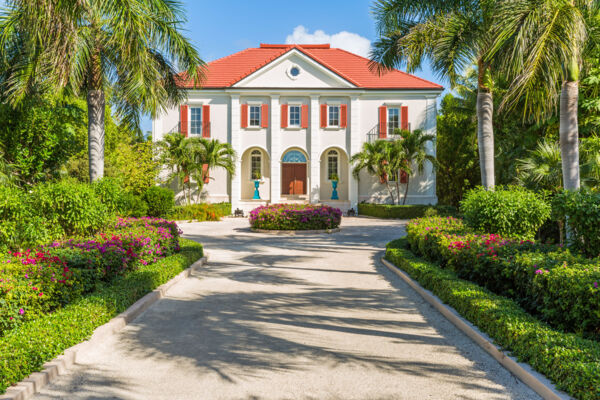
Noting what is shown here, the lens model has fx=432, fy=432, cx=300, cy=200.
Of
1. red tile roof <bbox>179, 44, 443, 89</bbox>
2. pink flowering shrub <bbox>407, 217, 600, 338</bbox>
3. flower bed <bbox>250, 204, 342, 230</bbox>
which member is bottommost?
pink flowering shrub <bbox>407, 217, 600, 338</bbox>

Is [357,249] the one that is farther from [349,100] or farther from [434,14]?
[349,100]

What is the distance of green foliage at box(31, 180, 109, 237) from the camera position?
8570 mm

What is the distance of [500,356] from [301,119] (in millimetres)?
25015

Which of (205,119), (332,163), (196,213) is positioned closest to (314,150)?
(332,163)

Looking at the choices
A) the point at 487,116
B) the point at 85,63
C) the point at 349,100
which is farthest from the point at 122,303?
the point at 349,100

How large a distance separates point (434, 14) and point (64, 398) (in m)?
12.7

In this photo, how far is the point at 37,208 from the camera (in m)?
8.59

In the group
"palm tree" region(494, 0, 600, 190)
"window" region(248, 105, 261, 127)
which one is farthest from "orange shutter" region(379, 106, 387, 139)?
"palm tree" region(494, 0, 600, 190)

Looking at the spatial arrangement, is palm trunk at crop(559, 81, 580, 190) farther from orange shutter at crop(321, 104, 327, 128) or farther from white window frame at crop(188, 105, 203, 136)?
white window frame at crop(188, 105, 203, 136)

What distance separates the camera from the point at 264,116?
1113 inches

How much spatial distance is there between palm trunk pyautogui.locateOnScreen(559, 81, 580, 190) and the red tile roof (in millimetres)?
19875

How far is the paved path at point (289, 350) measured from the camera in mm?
3883

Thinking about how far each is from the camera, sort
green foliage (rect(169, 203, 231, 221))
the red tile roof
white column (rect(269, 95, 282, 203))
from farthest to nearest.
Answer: the red tile roof
white column (rect(269, 95, 282, 203))
green foliage (rect(169, 203, 231, 221))

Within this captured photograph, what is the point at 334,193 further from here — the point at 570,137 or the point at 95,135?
the point at 570,137
